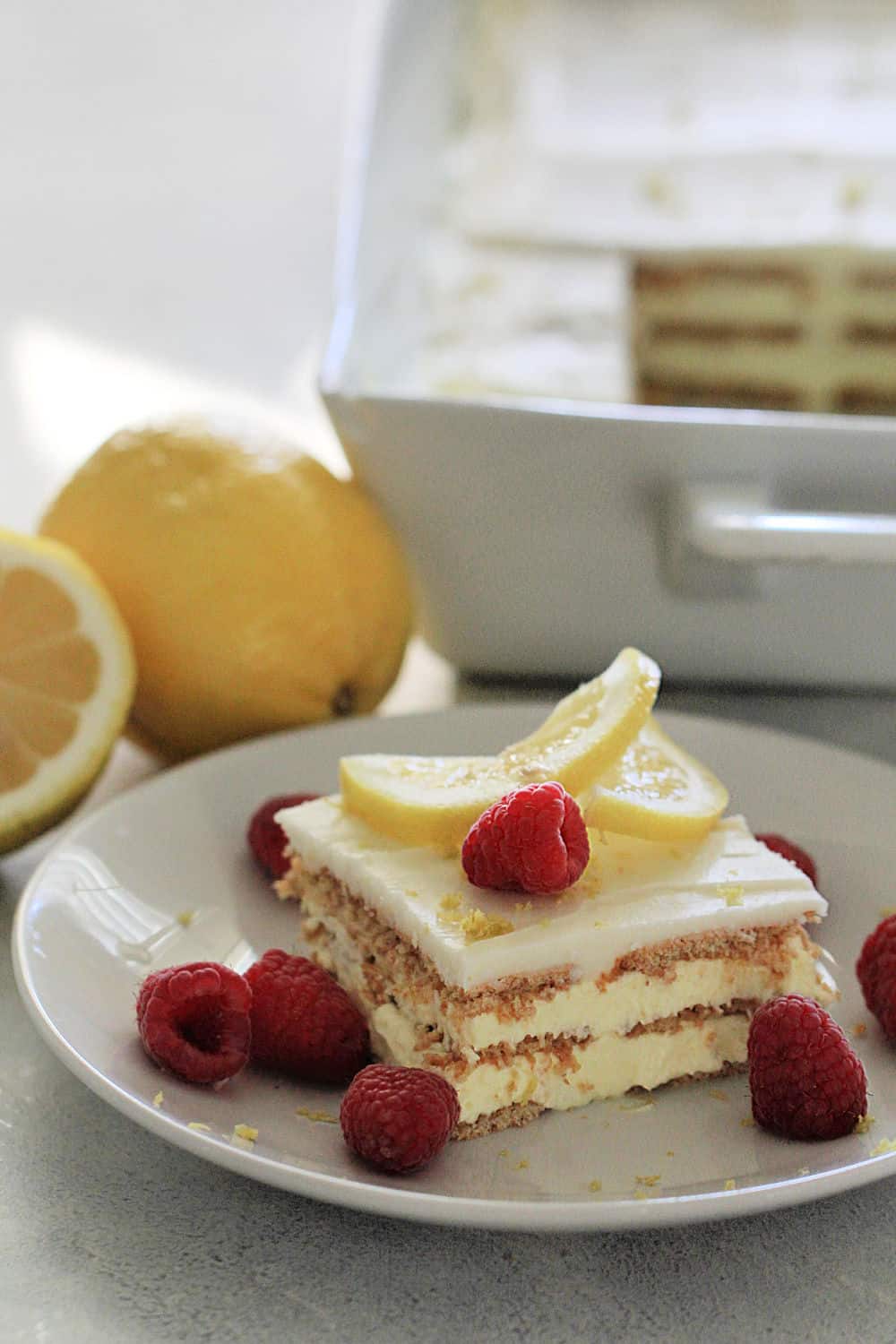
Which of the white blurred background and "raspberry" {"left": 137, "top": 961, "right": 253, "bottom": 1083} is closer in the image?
"raspberry" {"left": 137, "top": 961, "right": 253, "bottom": 1083}

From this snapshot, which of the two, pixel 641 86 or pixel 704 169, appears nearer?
pixel 704 169

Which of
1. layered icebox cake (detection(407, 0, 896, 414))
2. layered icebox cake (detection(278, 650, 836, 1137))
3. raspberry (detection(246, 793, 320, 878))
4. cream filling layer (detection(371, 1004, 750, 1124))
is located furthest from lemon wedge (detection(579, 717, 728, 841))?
layered icebox cake (detection(407, 0, 896, 414))

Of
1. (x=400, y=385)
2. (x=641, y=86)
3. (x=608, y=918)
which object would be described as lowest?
(x=608, y=918)

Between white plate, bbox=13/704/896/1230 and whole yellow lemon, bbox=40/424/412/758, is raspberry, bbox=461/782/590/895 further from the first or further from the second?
whole yellow lemon, bbox=40/424/412/758

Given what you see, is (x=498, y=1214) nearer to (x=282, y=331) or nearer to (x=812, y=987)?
(x=812, y=987)

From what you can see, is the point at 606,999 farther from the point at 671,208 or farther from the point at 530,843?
the point at 671,208

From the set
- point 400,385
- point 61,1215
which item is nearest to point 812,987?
point 61,1215

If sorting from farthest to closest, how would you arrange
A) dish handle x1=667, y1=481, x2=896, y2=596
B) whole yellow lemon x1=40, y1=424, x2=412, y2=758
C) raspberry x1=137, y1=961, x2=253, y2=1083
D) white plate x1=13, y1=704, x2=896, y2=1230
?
whole yellow lemon x1=40, y1=424, x2=412, y2=758
dish handle x1=667, y1=481, x2=896, y2=596
raspberry x1=137, y1=961, x2=253, y2=1083
white plate x1=13, y1=704, x2=896, y2=1230

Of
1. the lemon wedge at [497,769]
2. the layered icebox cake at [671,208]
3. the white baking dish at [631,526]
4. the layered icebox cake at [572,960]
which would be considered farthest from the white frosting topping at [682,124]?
the layered icebox cake at [572,960]
